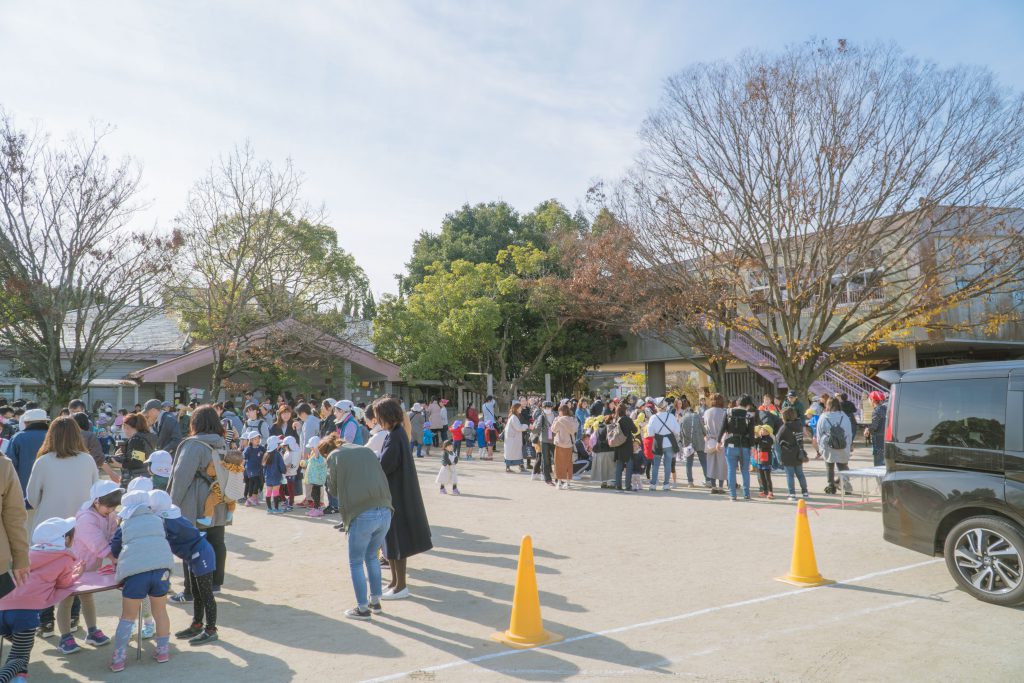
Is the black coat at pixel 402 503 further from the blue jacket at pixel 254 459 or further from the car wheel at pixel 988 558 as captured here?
the blue jacket at pixel 254 459

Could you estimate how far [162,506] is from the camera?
530 centimetres

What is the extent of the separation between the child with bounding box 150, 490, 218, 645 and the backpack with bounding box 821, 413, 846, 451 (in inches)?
402

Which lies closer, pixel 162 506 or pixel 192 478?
pixel 162 506

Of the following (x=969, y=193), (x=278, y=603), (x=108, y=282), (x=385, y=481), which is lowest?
(x=278, y=603)

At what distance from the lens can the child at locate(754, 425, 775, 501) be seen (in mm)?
12312

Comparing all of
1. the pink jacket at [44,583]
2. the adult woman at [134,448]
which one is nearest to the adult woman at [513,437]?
the adult woman at [134,448]

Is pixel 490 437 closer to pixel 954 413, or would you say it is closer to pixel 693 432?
pixel 693 432

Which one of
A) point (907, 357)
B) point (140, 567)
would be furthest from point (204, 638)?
point (907, 357)

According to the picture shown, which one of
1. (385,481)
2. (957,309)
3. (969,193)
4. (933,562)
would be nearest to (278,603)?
(385,481)

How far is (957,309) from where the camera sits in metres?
24.2

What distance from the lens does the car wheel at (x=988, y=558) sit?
5.97 metres

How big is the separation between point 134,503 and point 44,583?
711 millimetres

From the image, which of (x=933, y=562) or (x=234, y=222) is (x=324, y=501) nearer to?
(x=933, y=562)

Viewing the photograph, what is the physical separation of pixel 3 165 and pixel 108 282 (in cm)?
392
